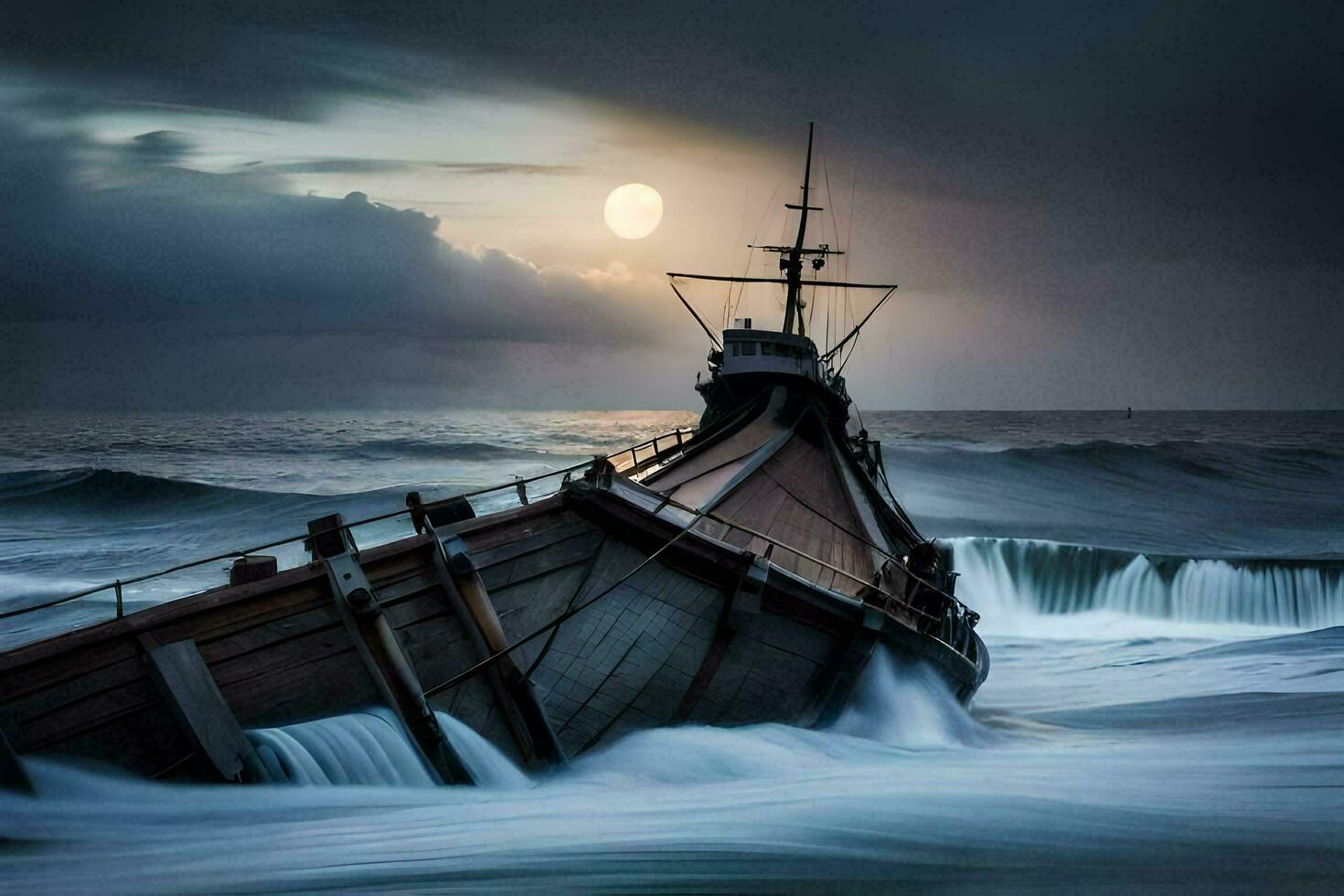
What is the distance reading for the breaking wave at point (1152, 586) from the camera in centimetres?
3028

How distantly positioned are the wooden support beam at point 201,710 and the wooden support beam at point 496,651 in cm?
271

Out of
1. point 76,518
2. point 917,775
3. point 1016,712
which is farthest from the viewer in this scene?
point 76,518

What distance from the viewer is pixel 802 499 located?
1878cm

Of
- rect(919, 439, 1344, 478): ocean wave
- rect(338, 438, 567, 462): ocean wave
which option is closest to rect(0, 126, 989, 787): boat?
rect(338, 438, 567, 462): ocean wave

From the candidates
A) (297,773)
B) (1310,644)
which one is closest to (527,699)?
(297,773)

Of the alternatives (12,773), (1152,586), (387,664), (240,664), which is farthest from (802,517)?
(1152,586)

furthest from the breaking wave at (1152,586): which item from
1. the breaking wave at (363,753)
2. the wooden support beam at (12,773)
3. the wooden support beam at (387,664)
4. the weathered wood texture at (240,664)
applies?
the wooden support beam at (12,773)

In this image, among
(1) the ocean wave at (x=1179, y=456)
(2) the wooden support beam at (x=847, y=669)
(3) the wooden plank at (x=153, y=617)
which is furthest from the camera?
(1) the ocean wave at (x=1179, y=456)

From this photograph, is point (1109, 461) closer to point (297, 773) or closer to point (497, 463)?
point (497, 463)

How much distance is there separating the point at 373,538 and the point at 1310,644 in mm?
32079

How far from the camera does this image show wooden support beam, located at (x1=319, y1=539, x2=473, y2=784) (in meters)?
9.91

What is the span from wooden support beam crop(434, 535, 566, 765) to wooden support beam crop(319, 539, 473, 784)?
0.86 m

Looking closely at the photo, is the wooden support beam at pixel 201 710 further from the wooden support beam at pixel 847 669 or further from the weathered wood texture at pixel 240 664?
the wooden support beam at pixel 847 669

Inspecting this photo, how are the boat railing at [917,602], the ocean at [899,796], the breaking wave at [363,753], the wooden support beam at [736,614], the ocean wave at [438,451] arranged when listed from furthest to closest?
1. the ocean wave at [438,451]
2. the boat railing at [917,602]
3. the wooden support beam at [736,614]
4. the breaking wave at [363,753]
5. the ocean at [899,796]
